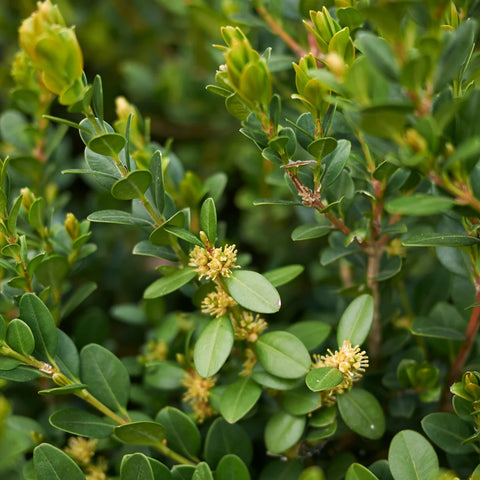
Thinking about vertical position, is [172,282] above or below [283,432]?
above

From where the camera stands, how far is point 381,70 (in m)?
0.75

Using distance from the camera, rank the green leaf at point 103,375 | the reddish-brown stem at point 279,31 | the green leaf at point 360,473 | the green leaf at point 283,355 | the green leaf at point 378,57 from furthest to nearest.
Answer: the reddish-brown stem at point 279,31 → the green leaf at point 103,375 → the green leaf at point 283,355 → the green leaf at point 360,473 → the green leaf at point 378,57

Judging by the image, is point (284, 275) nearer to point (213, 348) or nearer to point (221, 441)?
point (213, 348)

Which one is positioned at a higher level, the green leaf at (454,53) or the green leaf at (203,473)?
the green leaf at (454,53)

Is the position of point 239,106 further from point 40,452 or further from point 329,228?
point 40,452

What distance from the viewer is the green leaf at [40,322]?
1.03 m

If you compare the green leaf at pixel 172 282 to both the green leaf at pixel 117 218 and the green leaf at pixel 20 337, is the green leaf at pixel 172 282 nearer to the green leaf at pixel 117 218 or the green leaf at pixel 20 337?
the green leaf at pixel 117 218

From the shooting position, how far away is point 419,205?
2.49 ft

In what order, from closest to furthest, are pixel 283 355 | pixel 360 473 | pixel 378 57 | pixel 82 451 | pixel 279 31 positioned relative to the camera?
pixel 378 57
pixel 360 473
pixel 283 355
pixel 82 451
pixel 279 31

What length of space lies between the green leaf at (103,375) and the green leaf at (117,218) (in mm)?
270

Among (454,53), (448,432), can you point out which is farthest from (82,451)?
(454,53)

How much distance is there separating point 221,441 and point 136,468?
0.22m

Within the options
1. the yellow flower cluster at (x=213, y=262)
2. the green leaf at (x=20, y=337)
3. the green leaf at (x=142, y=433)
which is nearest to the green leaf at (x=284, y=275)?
the yellow flower cluster at (x=213, y=262)

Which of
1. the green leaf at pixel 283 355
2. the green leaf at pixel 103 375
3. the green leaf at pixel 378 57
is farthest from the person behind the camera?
the green leaf at pixel 103 375
